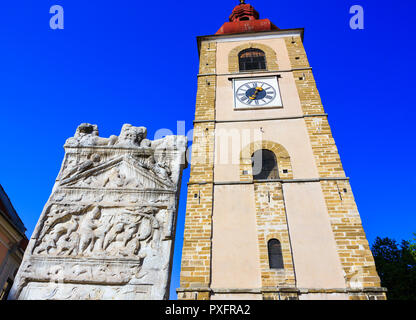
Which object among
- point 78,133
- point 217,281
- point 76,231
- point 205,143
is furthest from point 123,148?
point 217,281

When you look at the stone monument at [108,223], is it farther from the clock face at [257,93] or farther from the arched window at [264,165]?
the clock face at [257,93]

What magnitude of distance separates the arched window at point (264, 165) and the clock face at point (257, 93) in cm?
207

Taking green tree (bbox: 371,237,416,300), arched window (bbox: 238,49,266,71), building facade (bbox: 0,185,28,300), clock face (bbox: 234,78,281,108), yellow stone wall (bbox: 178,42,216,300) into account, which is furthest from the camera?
green tree (bbox: 371,237,416,300)

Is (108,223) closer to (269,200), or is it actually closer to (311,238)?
(269,200)

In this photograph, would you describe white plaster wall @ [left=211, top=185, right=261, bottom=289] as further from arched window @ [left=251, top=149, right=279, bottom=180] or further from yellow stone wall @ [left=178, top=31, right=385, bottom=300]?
arched window @ [left=251, top=149, right=279, bottom=180]

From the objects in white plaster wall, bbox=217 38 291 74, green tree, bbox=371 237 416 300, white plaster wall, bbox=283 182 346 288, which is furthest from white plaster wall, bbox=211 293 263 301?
green tree, bbox=371 237 416 300

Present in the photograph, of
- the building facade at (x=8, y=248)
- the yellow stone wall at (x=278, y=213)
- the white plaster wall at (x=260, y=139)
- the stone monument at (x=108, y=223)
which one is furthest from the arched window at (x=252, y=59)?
the building facade at (x=8, y=248)

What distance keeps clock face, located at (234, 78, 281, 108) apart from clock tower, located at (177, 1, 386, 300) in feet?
0.11

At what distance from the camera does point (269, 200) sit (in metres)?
7.69

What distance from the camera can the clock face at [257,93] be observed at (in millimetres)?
10227

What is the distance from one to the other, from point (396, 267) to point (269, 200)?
10.7m

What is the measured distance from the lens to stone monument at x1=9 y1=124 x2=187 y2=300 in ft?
16.8

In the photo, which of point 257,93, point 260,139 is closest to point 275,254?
point 260,139
